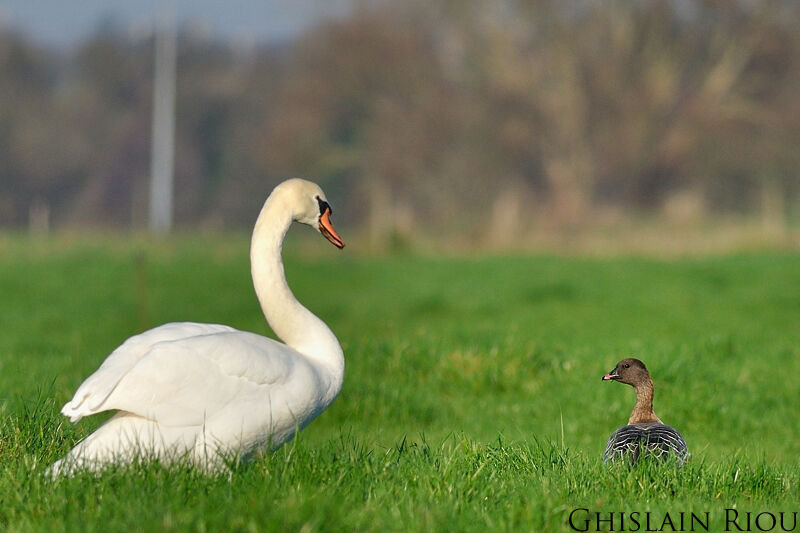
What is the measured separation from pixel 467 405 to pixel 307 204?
3753 mm

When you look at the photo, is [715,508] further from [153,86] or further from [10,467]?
[153,86]

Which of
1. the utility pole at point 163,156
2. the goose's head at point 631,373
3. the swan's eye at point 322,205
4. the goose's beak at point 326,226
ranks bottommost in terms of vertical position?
the goose's head at point 631,373

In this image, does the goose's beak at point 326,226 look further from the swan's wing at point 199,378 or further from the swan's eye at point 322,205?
the swan's wing at point 199,378

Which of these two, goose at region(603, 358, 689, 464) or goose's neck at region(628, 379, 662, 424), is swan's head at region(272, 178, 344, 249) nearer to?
goose at region(603, 358, 689, 464)

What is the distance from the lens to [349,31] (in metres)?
46.3

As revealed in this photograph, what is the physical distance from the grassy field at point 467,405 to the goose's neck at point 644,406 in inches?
15.0

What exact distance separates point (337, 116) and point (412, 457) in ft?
141

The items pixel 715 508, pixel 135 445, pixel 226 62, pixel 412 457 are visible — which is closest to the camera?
pixel 715 508

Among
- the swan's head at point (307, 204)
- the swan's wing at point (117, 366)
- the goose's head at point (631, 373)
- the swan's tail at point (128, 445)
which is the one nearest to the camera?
the swan's tail at point (128, 445)

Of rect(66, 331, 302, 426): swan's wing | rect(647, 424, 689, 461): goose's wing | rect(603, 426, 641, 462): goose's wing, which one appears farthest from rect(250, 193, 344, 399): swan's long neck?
rect(647, 424, 689, 461): goose's wing

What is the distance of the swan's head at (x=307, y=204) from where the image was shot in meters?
5.98

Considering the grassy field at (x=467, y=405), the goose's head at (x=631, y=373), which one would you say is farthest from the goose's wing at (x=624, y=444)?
the goose's head at (x=631, y=373)

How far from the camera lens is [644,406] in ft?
22.6

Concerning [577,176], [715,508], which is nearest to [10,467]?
[715,508]
